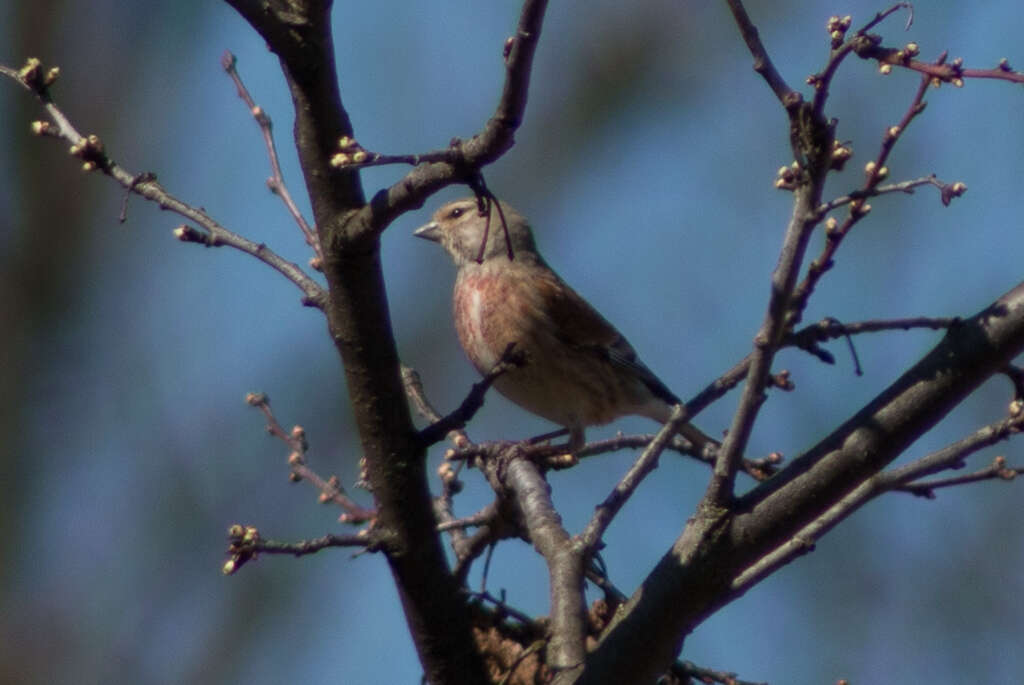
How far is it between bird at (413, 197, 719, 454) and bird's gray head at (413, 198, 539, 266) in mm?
11

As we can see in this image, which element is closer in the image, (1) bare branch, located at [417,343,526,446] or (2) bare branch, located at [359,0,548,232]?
(2) bare branch, located at [359,0,548,232]

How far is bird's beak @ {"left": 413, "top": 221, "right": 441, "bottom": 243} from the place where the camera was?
291 inches

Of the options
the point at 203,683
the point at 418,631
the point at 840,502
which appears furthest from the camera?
the point at 203,683

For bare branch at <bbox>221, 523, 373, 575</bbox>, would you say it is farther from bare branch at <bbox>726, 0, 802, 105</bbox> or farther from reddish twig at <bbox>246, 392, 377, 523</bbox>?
bare branch at <bbox>726, 0, 802, 105</bbox>

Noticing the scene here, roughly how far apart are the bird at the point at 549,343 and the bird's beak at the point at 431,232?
0.22 metres

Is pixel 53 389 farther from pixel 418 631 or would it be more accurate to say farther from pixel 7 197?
pixel 418 631

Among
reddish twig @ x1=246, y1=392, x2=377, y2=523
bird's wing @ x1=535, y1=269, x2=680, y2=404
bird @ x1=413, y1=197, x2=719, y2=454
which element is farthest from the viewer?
bird's wing @ x1=535, y1=269, x2=680, y2=404

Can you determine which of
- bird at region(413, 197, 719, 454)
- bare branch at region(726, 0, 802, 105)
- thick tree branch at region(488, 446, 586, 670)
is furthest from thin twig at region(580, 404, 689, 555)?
bird at region(413, 197, 719, 454)

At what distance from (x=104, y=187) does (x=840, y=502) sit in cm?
702

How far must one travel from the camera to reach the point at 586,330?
6.84 meters

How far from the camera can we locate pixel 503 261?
22.7 ft

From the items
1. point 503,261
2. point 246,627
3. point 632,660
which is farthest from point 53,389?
point 632,660

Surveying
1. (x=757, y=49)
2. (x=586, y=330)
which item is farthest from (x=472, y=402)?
(x=586, y=330)

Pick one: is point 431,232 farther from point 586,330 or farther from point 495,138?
point 495,138
